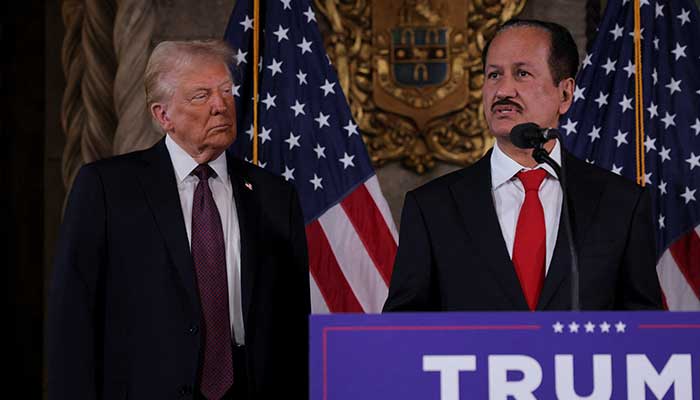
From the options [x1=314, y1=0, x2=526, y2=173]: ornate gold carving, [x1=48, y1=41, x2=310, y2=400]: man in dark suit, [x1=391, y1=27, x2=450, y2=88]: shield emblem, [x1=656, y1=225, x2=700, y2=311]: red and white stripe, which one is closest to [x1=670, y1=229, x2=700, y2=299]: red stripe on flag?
[x1=656, y1=225, x2=700, y2=311]: red and white stripe

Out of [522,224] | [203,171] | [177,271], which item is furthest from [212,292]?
[522,224]

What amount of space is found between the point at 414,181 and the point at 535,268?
75.1 inches

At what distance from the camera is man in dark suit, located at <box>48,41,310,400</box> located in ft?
7.79

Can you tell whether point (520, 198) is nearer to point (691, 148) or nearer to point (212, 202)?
point (212, 202)

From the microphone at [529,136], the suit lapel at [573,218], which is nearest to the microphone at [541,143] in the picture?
the microphone at [529,136]

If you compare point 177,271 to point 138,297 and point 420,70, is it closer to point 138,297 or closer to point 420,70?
point 138,297

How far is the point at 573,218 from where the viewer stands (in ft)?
7.11

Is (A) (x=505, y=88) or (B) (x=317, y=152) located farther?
(B) (x=317, y=152)

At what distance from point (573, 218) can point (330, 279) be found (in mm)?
1578

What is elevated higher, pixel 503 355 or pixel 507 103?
pixel 507 103

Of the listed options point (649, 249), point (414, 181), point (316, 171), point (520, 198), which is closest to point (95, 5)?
point (316, 171)

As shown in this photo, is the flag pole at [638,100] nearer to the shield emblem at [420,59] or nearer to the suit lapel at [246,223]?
the shield emblem at [420,59]

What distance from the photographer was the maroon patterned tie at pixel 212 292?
2369 mm

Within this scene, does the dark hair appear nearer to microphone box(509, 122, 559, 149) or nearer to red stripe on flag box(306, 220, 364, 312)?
microphone box(509, 122, 559, 149)
